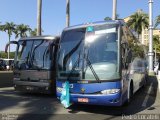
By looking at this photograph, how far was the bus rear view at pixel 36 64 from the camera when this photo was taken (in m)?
13.4

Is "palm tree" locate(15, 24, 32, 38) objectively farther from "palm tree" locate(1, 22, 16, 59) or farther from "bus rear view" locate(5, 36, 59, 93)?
"bus rear view" locate(5, 36, 59, 93)

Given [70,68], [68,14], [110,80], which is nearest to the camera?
[110,80]

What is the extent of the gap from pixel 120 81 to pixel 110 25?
1.82 m

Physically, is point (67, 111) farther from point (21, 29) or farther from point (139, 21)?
point (21, 29)

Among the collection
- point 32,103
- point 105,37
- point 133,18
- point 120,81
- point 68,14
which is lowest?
point 32,103

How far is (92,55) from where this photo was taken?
9.98m

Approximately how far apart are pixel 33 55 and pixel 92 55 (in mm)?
4461

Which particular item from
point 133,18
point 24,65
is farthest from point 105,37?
point 133,18

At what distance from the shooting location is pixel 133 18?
7000 centimetres

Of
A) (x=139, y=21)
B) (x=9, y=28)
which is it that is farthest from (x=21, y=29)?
(x=139, y=21)

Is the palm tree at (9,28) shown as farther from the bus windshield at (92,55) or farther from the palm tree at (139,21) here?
the bus windshield at (92,55)

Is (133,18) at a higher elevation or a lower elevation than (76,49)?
higher

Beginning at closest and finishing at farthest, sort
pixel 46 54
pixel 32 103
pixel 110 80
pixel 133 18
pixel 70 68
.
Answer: pixel 110 80
pixel 70 68
pixel 32 103
pixel 46 54
pixel 133 18

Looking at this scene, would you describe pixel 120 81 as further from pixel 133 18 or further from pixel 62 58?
pixel 133 18
